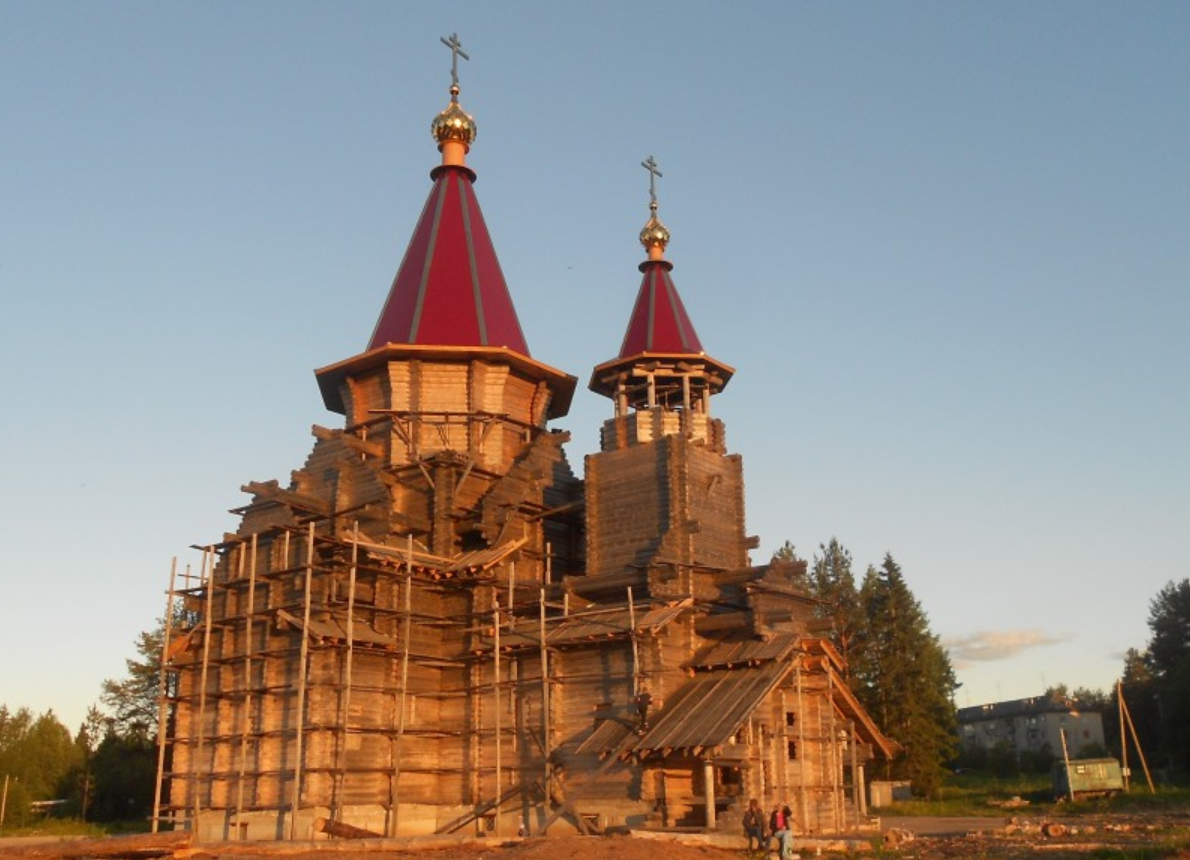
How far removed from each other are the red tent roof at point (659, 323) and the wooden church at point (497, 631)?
0.34 ft

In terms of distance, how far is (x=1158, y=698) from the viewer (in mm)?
62625

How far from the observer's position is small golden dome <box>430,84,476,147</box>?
3925cm

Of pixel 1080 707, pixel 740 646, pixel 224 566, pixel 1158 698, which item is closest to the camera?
pixel 740 646

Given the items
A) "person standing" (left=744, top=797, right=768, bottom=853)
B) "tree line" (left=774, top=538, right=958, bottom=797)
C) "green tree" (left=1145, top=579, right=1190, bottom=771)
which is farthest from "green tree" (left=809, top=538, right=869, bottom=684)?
"person standing" (left=744, top=797, right=768, bottom=853)

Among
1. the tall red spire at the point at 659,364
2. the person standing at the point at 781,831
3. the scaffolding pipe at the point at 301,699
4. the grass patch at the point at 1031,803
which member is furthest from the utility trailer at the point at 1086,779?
the scaffolding pipe at the point at 301,699

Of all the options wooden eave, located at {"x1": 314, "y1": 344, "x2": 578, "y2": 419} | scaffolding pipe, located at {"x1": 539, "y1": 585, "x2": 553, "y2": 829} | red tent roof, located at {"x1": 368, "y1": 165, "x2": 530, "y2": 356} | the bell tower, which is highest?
red tent roof, located at {"x1": 368, "y1": 165, "x2": 530, "y2": 356}

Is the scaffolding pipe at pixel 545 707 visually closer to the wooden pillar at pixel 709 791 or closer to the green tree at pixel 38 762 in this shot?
the wooden pillar at pixel 709 791

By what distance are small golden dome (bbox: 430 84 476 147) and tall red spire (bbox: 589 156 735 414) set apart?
28.3 ft

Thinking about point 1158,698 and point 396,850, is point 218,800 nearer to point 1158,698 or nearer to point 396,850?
point 396,850

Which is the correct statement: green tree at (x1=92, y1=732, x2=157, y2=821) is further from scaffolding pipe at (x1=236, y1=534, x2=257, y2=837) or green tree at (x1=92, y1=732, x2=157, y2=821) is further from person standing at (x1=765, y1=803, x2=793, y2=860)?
person standing at (x1=765, y1=803, x2=793, y2=860)

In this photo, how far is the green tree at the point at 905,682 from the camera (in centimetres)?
4734

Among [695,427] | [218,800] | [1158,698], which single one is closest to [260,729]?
[218,800]

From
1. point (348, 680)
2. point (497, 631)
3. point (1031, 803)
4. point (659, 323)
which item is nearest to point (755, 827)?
point (497, 631)

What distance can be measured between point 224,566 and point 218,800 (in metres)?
6.15
